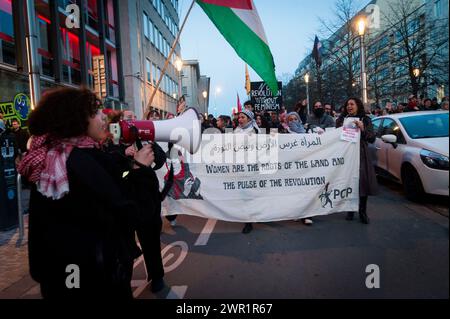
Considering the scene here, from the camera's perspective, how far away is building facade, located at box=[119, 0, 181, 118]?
23016mm

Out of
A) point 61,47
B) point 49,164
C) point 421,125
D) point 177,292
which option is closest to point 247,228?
point 177,292

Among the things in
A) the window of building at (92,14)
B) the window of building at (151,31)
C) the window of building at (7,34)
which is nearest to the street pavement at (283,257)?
the window of building at (7,34)

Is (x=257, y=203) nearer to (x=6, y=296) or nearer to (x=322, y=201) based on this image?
(x=322, y=201)

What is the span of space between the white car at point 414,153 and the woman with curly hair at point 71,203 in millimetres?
4671

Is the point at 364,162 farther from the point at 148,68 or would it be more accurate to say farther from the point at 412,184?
the point at 148,68

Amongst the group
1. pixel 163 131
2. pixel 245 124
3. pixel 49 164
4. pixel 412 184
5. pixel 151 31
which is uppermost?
pixel 151 31

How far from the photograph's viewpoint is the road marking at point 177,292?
3.09 meters

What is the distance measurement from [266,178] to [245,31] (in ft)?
6.72

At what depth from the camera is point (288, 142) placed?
511cm

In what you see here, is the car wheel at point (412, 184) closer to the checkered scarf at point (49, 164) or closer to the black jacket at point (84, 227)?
the black jacket at point (84, 227)

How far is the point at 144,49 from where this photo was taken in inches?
1024

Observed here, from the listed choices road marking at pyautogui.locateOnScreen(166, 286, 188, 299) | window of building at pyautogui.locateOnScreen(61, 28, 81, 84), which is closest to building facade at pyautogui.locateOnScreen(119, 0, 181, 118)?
window of building at pyautogui.locateOnScreen(61, 28, 81, 84)
